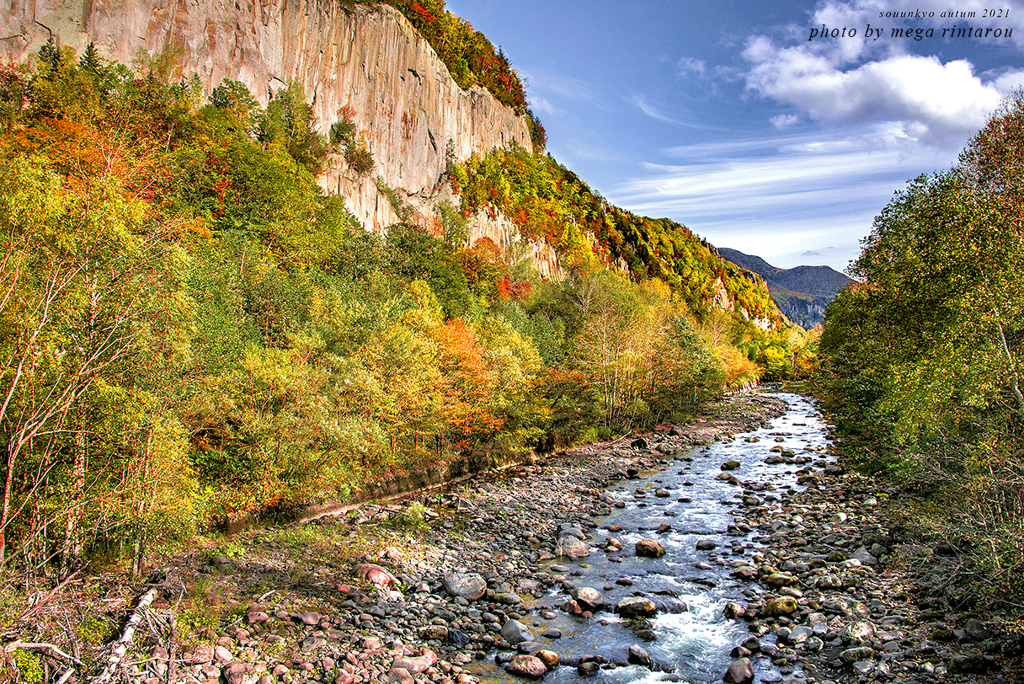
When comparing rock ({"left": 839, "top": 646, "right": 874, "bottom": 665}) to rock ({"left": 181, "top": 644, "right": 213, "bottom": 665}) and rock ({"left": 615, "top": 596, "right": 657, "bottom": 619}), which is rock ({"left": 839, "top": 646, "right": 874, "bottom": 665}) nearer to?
rock ({"left": 615, "top": 596, "right": 657, "bottom": 619})

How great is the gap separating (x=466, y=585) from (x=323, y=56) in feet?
188

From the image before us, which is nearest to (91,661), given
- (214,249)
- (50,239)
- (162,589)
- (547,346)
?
(162,589)

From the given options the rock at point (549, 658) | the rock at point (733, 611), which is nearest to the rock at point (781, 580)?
the rock at point (733, 611)

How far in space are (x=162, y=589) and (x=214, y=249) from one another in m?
23.5

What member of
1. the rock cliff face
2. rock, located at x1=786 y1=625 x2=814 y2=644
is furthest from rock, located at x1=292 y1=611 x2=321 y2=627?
the rock cliff face

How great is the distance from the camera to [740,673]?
40.8 ft

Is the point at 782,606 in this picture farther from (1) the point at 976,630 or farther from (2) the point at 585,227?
(2) the point at 585,227

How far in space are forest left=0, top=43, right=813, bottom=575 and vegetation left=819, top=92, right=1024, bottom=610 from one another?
20.9 metres

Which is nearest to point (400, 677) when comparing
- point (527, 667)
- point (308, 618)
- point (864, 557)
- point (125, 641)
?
point (527, 667)

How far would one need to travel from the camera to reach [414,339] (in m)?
30.6

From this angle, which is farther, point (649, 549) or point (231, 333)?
point (231, 333)

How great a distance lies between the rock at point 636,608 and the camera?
15984 millimetres

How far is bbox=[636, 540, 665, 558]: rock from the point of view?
20781 mm

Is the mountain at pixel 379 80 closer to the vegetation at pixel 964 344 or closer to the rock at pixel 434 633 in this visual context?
the rock at pixel 434 633
